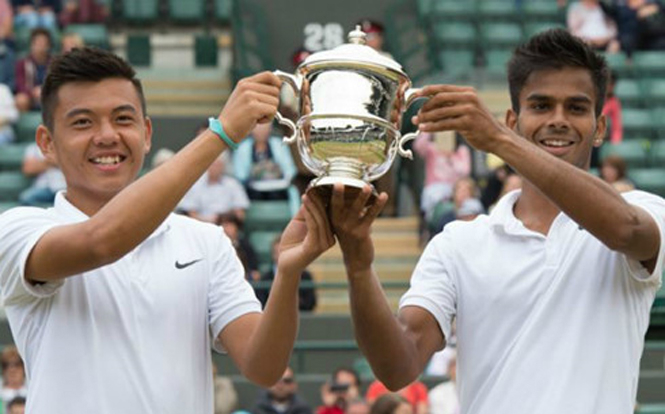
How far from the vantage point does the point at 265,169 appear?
46.5 feet

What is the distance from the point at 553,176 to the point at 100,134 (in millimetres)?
1282

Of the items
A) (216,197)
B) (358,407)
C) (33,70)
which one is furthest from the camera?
(33,70)

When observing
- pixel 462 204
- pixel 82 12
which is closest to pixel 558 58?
pixel 462 204

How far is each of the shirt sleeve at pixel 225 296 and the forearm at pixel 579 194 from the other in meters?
0.92

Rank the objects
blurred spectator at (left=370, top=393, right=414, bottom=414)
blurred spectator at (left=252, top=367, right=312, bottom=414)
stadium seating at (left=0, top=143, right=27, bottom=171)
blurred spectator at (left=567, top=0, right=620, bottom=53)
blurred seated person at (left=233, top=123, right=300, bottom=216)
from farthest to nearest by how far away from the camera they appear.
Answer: blurred spectator at (left=567, top=0, right=620, bottom=53)
stadium seating at (left=0, top=143, right=27, bottom=171)
blurred seated person at (left=233, top=123, right=300, bottom=216)
blurred spectator at (left=252, top=367, right=312, bottom=414)
blurred spectator at (left=370, top=393, right=414, bottom=414)

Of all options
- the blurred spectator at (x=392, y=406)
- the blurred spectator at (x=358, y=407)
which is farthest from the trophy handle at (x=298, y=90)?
the blurred spectator at (x=358, y=407)

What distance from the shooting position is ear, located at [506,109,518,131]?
5260 mm

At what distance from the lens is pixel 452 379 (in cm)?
1086

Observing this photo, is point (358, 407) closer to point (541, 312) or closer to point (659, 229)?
point (541, 312)

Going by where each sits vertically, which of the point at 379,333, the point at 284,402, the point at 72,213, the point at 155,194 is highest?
the point at 155,194

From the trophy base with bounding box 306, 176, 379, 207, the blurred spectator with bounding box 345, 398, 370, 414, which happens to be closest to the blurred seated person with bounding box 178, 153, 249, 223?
the blurred spectator with bounding box 345, 398, 370, 414

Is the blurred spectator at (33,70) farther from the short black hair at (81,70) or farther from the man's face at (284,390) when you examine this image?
the short black hair at (81,70)

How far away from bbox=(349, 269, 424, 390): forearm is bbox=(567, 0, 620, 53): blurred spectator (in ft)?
40.6

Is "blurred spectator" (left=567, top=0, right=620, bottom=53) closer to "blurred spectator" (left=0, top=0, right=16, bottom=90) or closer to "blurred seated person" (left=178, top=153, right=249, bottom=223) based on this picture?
"blurred seated person" (left=178, top=153, right=249, bottom=223)
